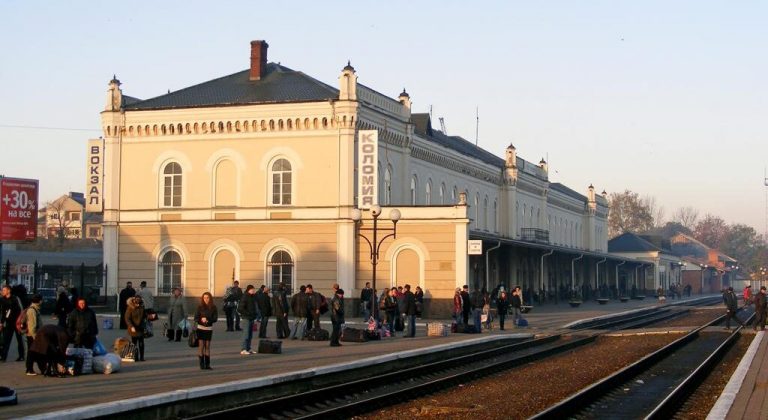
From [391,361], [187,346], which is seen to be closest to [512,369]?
[391,361]

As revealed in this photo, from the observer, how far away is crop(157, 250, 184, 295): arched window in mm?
46719

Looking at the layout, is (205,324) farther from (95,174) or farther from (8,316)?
(95,174)

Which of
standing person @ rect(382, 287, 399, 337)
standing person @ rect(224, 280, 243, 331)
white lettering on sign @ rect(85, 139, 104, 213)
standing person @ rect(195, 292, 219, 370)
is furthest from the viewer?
white lettering on sign @ rect(85, 139, 104, 213)

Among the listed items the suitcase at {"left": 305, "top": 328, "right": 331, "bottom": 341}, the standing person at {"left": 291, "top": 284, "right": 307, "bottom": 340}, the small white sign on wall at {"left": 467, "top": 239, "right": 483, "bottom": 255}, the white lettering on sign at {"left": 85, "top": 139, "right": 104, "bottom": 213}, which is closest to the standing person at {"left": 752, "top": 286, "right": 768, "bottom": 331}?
the small white sign on wall at {"left": 467, "top": 239, "right": 483, "bottom": 255}

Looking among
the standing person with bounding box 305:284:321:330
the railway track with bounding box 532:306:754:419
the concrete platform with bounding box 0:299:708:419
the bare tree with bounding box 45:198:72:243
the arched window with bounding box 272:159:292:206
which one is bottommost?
the railway track with bounding box 532:306:754:419

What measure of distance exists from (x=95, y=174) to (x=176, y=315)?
20046 mm

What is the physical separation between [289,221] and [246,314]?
2015 cm

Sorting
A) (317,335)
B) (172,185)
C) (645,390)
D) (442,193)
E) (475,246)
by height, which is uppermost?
(442,193)

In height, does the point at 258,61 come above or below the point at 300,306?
above

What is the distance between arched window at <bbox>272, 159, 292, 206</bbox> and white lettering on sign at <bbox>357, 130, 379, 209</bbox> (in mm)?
3574

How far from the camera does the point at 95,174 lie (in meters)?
46.7

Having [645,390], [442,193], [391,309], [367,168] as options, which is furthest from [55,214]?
[645,390]

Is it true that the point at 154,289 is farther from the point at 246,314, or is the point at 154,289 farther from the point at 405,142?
the point at 246,314

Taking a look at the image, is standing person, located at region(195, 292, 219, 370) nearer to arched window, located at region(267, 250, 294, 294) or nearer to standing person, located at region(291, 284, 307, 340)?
standing person, located at region(291, 284, 307, 340)
